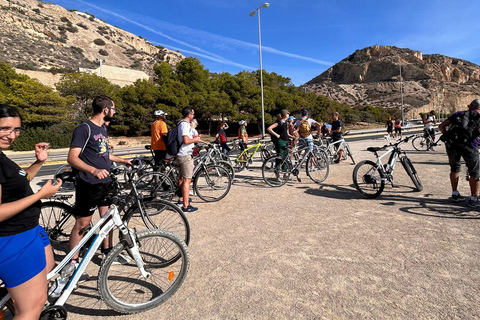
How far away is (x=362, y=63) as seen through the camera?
113250 mm

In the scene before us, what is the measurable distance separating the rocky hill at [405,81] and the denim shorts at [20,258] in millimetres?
75394

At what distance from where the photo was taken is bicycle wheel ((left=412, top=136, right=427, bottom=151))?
38.7ft

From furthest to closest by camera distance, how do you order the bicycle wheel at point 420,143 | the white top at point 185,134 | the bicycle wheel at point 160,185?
the bicycle wheel at point 420,143
the bicycle wheel at point 160,185
the white top at point 185,134

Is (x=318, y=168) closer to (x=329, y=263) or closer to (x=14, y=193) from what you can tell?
(x=329, y=263)

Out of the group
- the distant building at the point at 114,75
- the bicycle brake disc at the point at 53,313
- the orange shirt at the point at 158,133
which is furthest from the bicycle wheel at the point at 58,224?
the distant building at the point at 114,75

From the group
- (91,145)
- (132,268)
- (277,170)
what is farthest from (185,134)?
(277,170)

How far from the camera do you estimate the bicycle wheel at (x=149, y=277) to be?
86.5 inches

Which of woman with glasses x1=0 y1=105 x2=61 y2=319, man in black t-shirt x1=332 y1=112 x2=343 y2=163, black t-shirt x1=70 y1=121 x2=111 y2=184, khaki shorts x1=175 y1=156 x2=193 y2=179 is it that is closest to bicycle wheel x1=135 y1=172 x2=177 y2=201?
khaki shorts x1=175 y1=156 x2=193 y2=179

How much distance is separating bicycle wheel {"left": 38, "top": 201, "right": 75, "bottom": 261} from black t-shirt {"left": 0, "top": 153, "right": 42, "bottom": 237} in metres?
1.72

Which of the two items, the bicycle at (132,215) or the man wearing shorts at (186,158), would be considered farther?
the man wearing shorts at (186,158)

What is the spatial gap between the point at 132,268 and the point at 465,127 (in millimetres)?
5412

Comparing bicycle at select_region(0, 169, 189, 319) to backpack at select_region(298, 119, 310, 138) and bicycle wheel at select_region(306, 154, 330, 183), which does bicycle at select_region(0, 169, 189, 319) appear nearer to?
bicycle wheel at select_region(306, 154, 330, 183)

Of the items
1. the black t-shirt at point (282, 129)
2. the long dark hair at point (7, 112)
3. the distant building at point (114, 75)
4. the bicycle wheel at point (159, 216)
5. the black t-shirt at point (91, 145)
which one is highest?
the distant building at point (114, 75)

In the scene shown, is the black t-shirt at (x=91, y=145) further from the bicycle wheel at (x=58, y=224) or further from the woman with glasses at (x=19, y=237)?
the woman with glasses at (x=19, y=237)
